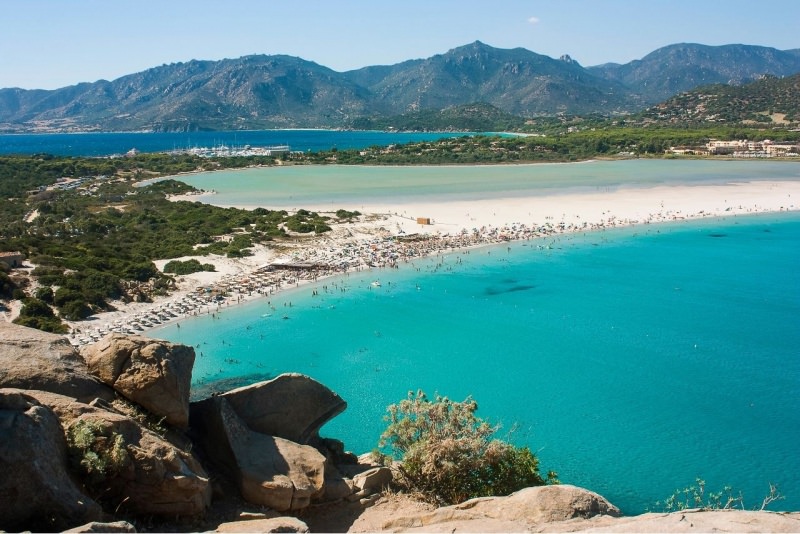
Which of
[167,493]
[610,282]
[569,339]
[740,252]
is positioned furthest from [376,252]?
[167,493]

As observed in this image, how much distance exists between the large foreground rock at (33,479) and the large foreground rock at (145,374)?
2.60 m

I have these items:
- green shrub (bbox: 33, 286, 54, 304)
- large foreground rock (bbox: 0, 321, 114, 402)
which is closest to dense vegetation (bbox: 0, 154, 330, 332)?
green shrub (bbox: 33, 286, 54, 304)

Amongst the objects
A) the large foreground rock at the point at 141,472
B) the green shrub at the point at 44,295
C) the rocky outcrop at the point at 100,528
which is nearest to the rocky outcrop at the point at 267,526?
the large foreground rock at the point at 141,472

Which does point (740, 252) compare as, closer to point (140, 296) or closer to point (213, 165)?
point (140, 296)

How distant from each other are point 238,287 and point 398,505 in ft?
95.7

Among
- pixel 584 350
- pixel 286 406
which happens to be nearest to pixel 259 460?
pixel 286 406

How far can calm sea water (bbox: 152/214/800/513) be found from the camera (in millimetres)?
19656

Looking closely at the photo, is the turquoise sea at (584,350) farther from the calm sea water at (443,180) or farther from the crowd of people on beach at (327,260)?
the calm sea water at (443,180)

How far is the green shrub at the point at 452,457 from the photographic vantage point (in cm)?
1259

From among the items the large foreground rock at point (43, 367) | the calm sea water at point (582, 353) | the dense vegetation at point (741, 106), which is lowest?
the calm sea water at point (582, 353)

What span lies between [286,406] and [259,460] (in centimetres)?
195

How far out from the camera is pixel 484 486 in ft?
41.9

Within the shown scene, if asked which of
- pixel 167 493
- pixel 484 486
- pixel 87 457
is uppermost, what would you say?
pixel 87 457

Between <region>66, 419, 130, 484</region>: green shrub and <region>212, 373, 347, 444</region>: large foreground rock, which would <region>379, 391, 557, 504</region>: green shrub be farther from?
<region>66, 419, 130, 484</region>: green shrub
